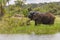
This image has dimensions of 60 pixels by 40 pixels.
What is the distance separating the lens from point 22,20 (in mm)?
7234

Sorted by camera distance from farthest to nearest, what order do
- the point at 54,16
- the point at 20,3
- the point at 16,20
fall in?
the point at 20,3 < the point at 54,16 < the point at 16,20

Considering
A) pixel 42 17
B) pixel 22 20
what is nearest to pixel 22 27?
pixel 22 20

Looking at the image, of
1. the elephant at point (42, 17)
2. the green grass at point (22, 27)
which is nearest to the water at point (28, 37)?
the green grass at point (22, 27)

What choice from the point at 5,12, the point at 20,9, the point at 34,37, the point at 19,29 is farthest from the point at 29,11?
the point at 34,37

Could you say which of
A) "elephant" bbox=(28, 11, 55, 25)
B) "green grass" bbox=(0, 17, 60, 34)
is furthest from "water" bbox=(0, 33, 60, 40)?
"elephant" bbox=(28, 11, 55, 25)

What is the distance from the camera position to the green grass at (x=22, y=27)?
6668 millimetres

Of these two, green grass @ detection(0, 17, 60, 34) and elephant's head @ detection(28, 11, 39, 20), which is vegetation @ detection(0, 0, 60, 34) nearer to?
green grass @ detection(0, 17, 60, 34)

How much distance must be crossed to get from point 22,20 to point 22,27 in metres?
0.39

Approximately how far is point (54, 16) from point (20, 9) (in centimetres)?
120

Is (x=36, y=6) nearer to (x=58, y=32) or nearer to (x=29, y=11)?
(x=29, y=11)

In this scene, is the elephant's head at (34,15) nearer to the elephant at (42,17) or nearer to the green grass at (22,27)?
the elephant at (42,17)

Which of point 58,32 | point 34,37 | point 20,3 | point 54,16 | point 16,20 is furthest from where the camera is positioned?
point 20,3

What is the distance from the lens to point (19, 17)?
24.1 ft

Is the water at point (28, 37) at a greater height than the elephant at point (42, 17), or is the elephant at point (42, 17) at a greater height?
the elephant at point (42, 17)
